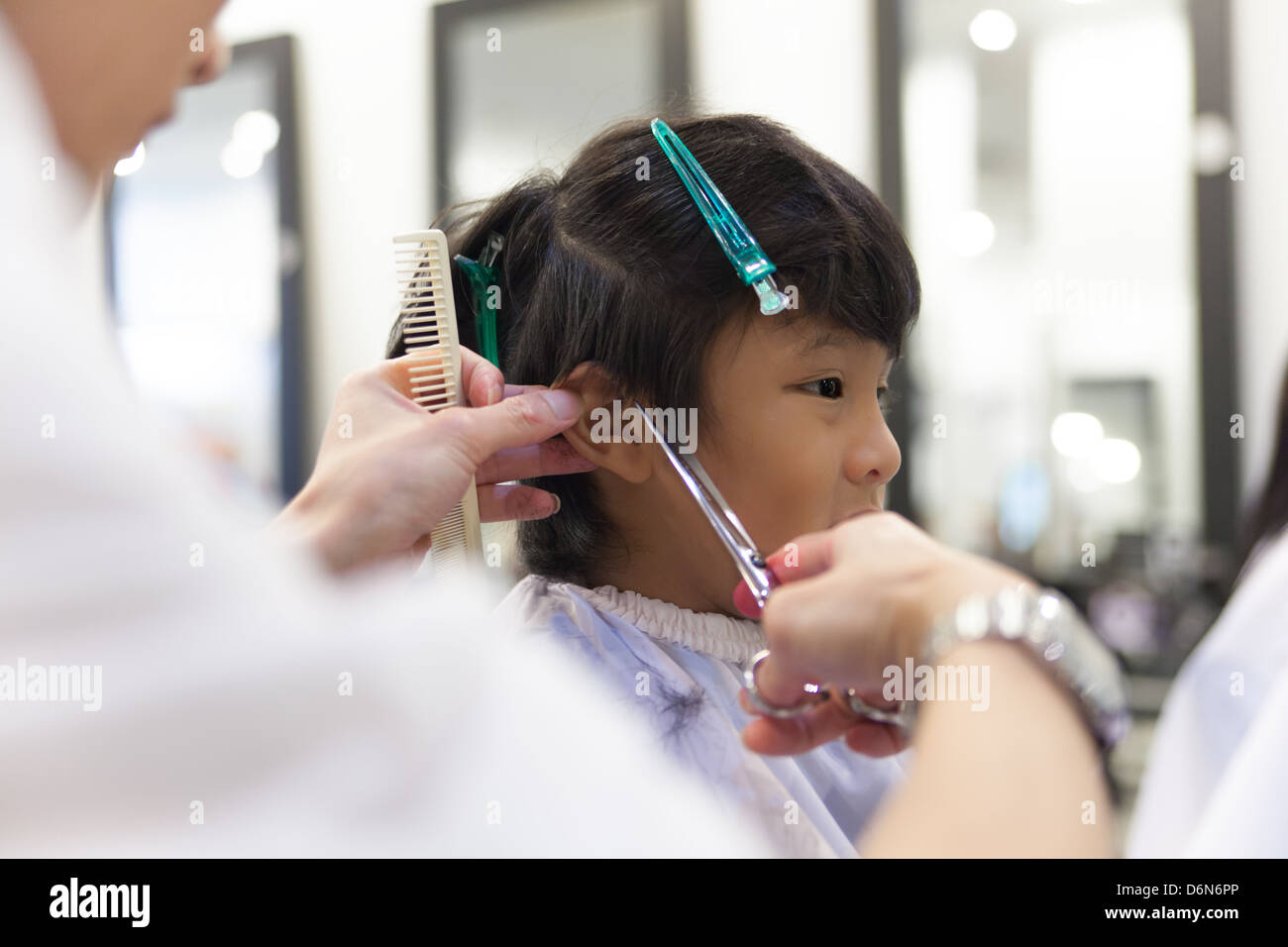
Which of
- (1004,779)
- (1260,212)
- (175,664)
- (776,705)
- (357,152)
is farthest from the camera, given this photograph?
(357,152)

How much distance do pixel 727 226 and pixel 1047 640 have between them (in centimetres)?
47

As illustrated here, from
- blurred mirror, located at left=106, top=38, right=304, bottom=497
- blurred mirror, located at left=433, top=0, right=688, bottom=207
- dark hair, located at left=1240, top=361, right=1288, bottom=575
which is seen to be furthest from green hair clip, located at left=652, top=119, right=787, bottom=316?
blurred mirror, located at left=106, top=38, right=304, bottom=497

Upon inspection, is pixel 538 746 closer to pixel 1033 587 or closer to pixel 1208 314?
pixel 1033 587

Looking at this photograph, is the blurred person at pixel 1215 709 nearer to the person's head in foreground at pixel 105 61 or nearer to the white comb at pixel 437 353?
the white comb at pixel 437 353

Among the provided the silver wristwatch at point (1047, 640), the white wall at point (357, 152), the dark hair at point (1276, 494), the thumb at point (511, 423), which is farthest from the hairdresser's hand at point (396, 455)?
the white wall at point (357, 152)

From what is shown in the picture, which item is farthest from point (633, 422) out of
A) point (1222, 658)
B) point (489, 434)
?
point (1222, 658)

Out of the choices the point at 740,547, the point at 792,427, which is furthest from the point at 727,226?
the point at 740,547

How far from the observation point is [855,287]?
→ 800 millimetres

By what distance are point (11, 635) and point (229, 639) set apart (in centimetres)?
4

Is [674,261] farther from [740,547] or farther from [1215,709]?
[1215,709]

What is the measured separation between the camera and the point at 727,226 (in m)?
0.76

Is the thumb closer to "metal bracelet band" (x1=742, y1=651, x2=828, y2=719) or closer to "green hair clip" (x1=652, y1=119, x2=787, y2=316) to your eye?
"green hair clip" (x1=652, y1=119, x2=787, y2=316)

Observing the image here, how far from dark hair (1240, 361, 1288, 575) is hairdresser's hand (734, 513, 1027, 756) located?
816 mm

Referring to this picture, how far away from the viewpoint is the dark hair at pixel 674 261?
793mm
